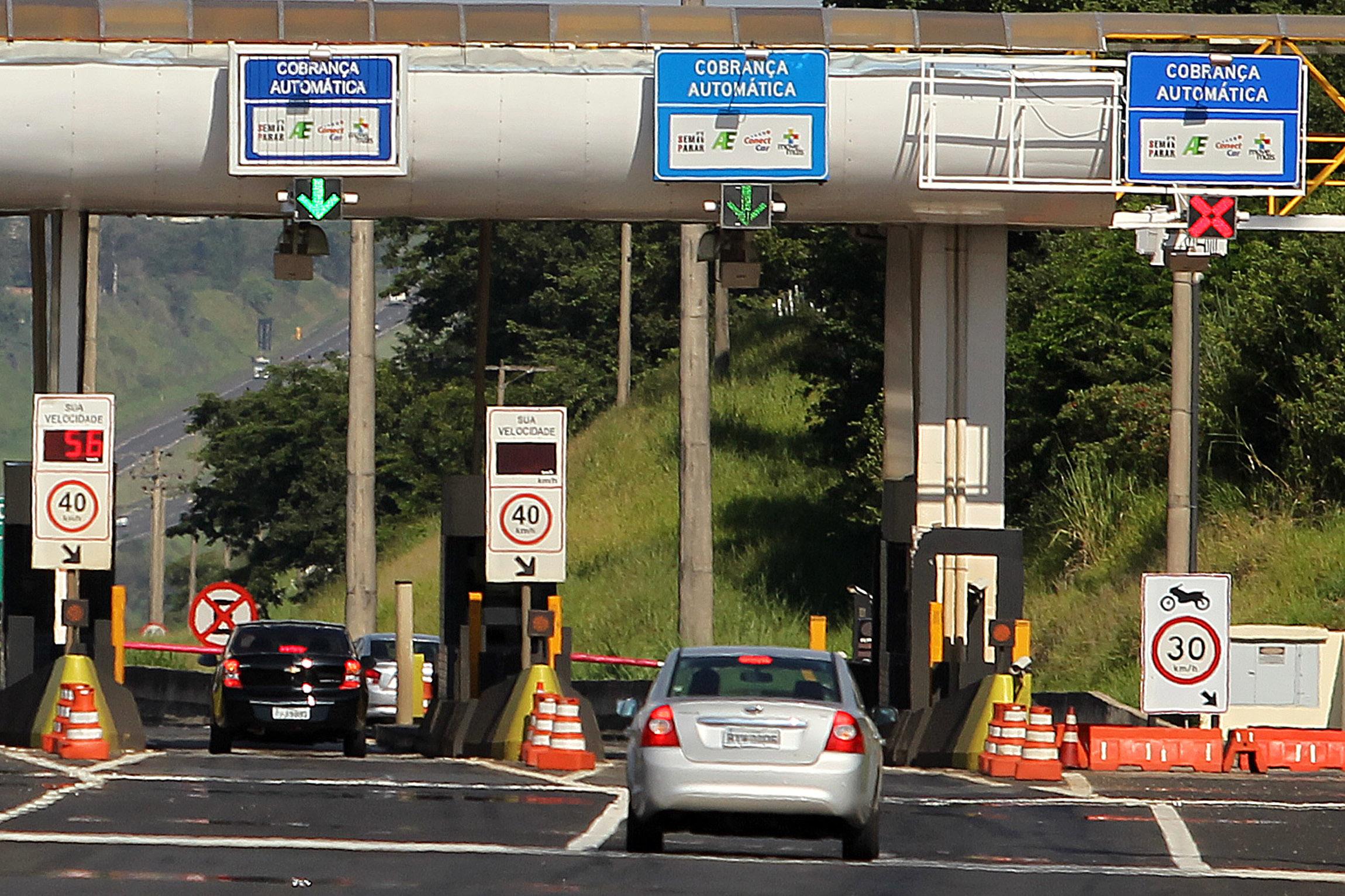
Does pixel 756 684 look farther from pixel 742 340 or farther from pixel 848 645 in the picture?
pixel 742 340

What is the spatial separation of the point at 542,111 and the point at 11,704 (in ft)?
27.4

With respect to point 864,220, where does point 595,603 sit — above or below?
below

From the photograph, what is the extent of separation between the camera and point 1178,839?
17.6 metres

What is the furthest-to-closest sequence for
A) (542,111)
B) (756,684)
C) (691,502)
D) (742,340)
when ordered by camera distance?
1. (742,340)
2. (691,502)
3. (542,111)
4. (756,684)

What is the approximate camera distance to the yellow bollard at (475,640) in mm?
27406

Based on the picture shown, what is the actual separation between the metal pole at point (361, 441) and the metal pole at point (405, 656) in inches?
224

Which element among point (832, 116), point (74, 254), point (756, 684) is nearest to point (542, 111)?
point (832, 116)

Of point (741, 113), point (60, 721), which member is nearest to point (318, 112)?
point (741, 113)

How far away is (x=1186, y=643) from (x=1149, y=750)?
3.84 feet

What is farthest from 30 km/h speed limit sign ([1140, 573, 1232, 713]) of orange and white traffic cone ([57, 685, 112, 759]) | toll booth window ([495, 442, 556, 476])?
orange and white traffic cone ([57, 685, 112, 759])

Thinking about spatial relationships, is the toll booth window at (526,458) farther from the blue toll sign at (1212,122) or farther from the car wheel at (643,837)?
the car wheel at (643,837)

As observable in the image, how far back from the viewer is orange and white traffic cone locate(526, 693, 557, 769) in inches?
961

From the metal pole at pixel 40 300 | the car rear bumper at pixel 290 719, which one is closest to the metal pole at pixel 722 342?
the metal pole at pixel 40 300

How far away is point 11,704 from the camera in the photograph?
26.8 m
